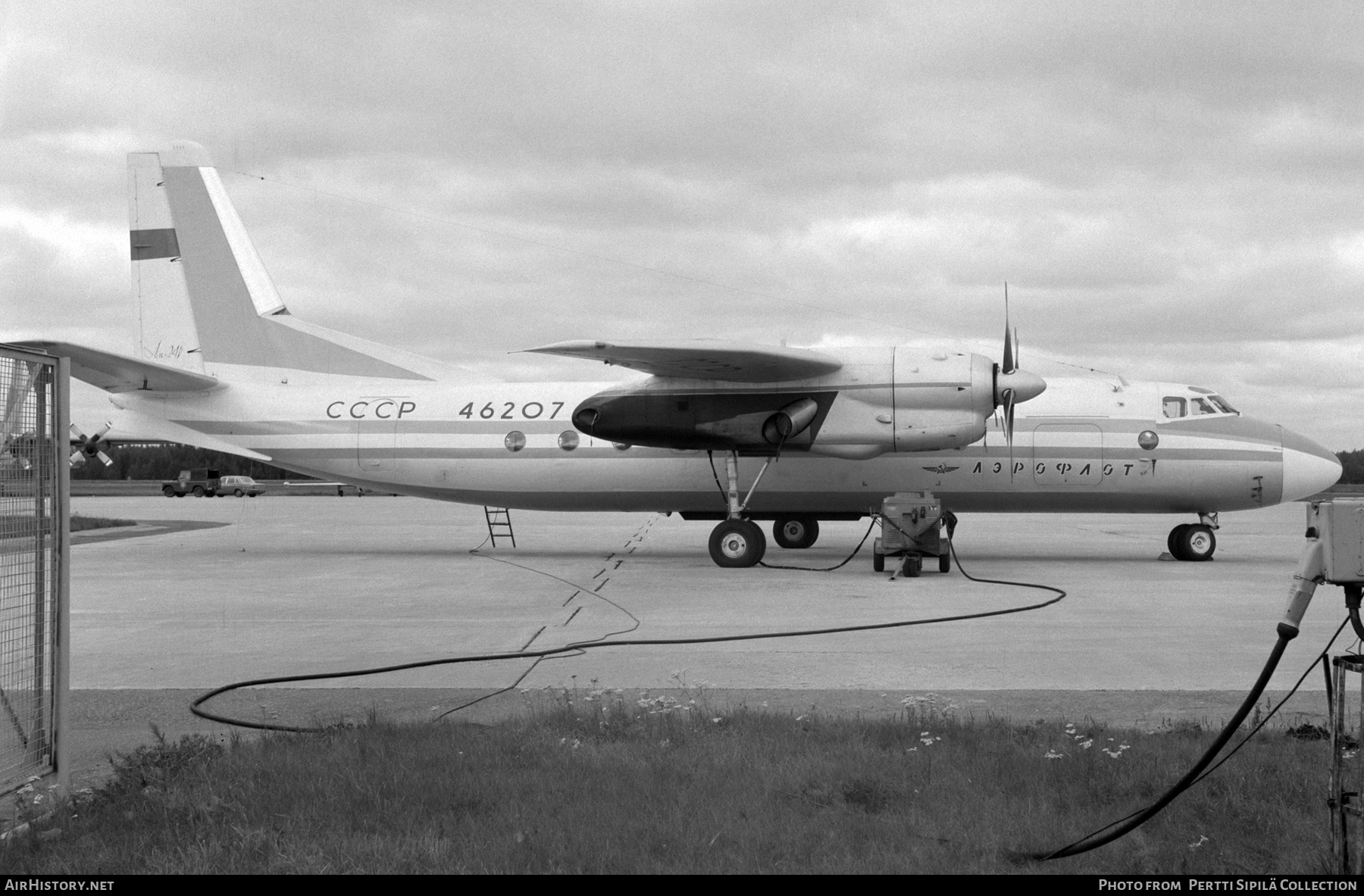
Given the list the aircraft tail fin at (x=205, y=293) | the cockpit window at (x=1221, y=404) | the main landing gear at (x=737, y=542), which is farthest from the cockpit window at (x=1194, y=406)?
the aircraft tail fin at (x=205, y=293)

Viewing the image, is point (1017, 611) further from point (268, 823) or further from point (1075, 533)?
point (1075, 533)

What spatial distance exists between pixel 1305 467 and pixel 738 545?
10.3 metres

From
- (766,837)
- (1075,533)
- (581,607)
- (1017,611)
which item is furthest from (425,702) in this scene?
(1075,533)

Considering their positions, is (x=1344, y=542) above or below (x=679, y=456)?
below

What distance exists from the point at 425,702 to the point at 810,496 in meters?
13.2

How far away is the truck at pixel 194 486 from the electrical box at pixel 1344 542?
67830 millimetres

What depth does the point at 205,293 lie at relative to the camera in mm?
22516

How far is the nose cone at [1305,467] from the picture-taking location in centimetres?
1972

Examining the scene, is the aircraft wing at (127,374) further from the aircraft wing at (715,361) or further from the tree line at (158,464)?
the tree line at (158,464)

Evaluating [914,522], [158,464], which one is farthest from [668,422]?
[158,464]

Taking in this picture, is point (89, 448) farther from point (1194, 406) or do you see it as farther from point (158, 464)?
point (158, 464)

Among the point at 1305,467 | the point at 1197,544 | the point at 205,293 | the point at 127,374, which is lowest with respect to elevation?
the point at 1197,544

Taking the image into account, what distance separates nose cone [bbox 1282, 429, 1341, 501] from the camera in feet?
64.7
